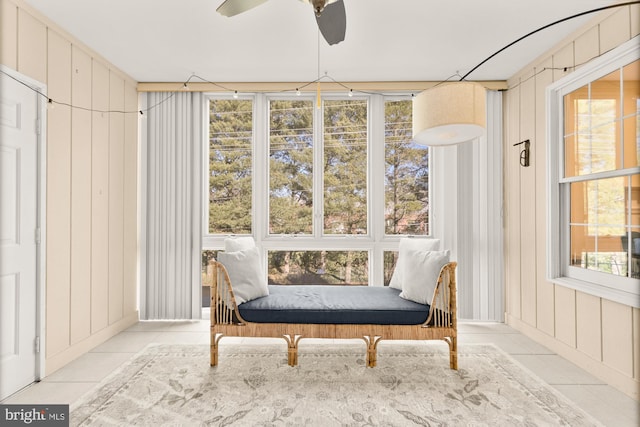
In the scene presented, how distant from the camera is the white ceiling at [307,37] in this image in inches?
98.0

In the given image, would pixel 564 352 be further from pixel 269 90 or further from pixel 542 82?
pixel 269 90

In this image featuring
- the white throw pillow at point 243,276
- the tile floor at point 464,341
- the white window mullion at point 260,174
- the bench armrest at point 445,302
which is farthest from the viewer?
the white window mullion at point 260,174

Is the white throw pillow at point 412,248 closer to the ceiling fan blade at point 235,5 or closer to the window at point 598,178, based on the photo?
the window at point 598,178

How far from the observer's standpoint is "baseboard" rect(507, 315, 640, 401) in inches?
90.8

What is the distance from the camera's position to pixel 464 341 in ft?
10.7

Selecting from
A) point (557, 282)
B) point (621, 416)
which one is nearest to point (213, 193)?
point (557, 282)

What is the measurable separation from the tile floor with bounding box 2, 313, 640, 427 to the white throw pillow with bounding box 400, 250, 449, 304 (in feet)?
3.25

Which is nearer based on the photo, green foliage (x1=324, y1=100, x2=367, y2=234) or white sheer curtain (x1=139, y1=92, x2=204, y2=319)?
white sheer curtain (x1=139, y1=92, x2=204, y2=319)

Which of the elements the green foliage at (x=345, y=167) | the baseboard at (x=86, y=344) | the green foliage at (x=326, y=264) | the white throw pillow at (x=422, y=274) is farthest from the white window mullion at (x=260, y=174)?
the white throw pillow at (x=422, y=274)

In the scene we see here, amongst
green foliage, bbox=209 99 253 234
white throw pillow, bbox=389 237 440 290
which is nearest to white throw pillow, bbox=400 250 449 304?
white throw pillow, bbox=389 237 440 290

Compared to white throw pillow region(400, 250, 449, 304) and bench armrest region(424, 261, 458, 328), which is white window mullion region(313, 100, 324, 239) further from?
bench armrest region(424, 261, 458, 328)

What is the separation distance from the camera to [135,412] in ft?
6.88

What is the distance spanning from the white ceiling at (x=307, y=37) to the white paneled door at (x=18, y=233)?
828 millimetres

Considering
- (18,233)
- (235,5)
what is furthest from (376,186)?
(18,233)
